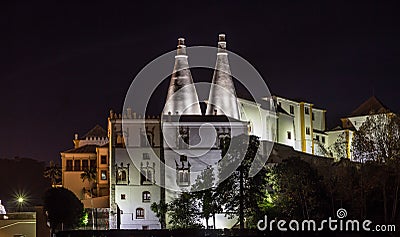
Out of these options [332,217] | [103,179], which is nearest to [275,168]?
[332,217]

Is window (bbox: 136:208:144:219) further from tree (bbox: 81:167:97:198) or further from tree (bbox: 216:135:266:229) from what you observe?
tree (bbox: 216:135:266:229)

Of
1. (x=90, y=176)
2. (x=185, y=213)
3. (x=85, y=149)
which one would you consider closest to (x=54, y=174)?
(x=85, y=149)

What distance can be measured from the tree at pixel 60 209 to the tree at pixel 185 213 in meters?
9.53

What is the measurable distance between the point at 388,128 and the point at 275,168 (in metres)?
9.82

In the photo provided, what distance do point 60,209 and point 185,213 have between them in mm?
11199

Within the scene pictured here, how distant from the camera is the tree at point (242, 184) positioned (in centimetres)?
4503

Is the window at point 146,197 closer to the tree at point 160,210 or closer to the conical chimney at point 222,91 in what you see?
the tree at point 160,210

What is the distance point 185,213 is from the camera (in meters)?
49.9

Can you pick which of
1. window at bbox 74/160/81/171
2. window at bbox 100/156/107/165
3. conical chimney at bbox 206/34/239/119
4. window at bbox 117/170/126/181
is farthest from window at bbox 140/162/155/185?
window at bbox 74/160/81/171

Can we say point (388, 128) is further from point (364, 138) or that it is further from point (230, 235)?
point (230, 235)

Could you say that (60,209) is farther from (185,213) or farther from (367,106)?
(367,106)

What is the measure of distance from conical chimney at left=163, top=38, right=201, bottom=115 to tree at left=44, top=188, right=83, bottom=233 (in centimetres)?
1957

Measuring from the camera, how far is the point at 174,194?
54688 mm

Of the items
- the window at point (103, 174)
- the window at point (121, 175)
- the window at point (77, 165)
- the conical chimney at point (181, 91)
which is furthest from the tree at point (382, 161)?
the window at point (77, 165)
